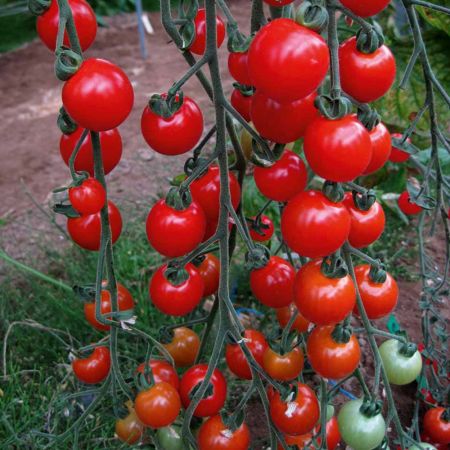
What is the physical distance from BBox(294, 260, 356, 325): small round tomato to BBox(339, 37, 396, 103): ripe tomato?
20 centimetres

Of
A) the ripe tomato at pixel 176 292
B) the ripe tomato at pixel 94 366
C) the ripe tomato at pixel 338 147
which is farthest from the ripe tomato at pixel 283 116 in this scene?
the ripe tomato at pixel 94 366

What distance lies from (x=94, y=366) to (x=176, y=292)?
0.71ft

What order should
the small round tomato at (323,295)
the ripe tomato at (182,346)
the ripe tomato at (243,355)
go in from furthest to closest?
the ripe tomato at (182,346) < the ripe tomato at (243,355) < the small round tomato at (323,295)

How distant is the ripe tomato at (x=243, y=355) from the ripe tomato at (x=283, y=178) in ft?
0.87

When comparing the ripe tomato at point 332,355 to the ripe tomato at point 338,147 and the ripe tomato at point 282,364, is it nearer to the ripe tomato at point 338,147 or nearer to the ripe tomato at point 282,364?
the ripe tomato at point 282,364

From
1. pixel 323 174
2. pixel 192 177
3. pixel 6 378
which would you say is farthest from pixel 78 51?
pixel 6 378

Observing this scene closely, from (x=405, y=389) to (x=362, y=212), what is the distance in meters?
0.89

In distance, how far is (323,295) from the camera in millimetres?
624

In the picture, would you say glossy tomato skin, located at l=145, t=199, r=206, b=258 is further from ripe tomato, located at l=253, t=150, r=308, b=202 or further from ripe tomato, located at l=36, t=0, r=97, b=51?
ripe tomato, located at l=36, t=0, r=97, b=51

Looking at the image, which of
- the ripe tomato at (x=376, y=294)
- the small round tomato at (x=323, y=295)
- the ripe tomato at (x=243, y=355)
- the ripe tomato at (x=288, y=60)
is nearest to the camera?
the ripe tomato at (x=288, y=60)

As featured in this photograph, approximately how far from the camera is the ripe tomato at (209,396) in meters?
0.81

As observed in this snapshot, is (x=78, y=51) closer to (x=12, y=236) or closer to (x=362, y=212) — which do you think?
(x=362, y=212)

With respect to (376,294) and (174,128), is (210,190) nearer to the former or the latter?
(174,128)

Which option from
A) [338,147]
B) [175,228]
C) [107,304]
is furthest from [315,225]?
[107,304]
